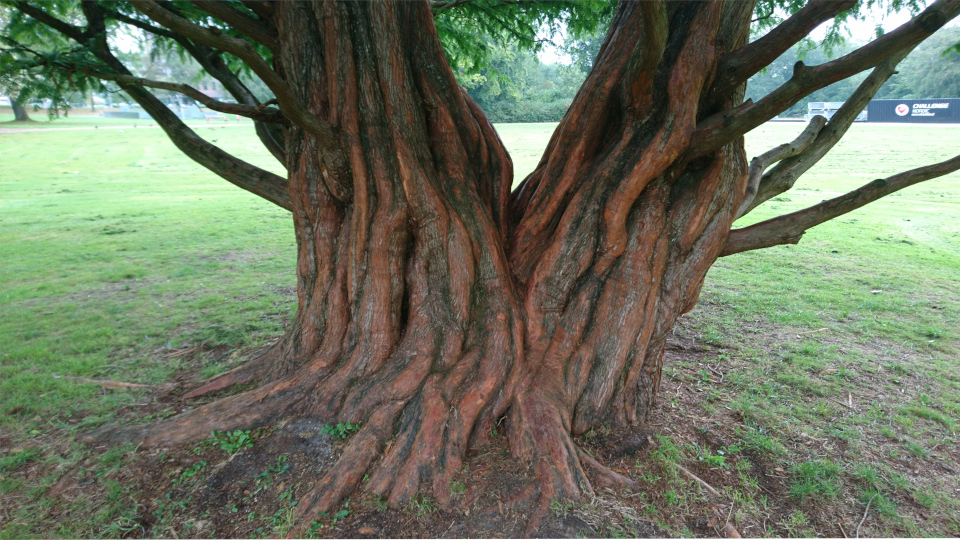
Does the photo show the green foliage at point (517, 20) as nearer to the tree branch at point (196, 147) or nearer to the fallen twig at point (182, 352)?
the tree branch at point (196, 147)

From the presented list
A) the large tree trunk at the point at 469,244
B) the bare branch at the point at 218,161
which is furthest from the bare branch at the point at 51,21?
the large tree trunk at the point at 469,244

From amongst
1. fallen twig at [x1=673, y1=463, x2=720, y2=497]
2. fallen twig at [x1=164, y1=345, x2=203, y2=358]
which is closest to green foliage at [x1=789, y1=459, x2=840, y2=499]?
fallen twig at [x1=673, y1=463, x2=720, y2=497]

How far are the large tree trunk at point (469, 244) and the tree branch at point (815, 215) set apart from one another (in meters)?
0.24

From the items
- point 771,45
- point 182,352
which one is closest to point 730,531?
point 771,45

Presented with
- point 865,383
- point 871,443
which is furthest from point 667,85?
point 865,383

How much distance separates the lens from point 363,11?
3.67m

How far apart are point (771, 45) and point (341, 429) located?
11.8 feet

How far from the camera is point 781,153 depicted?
15.1 ft

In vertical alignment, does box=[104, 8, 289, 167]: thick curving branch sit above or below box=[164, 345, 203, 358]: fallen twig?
above

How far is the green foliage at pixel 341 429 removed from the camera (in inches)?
146

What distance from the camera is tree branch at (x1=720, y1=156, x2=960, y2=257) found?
386 cm

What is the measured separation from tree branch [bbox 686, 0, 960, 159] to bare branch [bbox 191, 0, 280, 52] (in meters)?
2.92

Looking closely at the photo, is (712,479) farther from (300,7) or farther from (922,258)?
(922,258)

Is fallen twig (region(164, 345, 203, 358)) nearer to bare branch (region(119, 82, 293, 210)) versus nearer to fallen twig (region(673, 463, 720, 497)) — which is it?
bare branch (region(119, 82, 293, 210))
